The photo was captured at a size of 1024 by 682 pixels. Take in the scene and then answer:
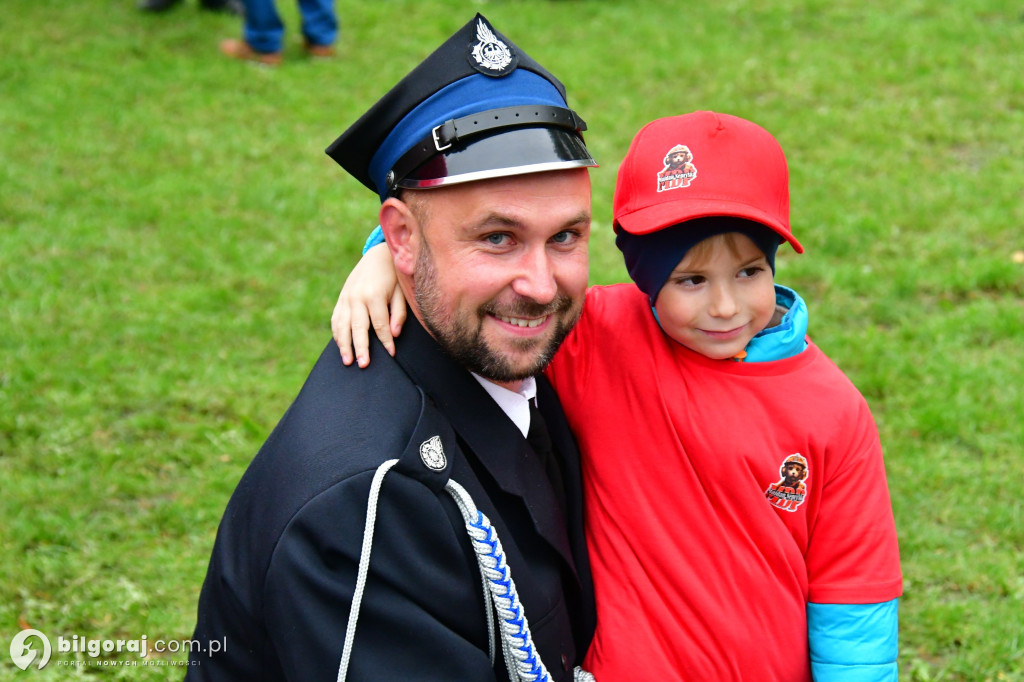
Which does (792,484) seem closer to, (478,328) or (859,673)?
(859,673)

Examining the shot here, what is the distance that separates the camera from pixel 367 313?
252 centimetres

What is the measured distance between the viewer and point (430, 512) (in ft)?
7.27

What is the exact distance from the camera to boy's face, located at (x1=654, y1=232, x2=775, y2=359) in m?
2.62

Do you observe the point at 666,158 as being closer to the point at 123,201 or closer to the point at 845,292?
the point at 845,292

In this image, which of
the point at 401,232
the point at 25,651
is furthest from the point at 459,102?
the point at 25,651

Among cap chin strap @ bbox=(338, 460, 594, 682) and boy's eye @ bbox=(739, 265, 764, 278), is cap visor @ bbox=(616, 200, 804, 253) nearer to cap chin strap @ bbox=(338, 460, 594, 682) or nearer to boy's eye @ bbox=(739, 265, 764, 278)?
boy's eye @ bbox=(739, 265, 764, 278)

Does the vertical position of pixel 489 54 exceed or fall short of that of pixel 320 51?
it falls short

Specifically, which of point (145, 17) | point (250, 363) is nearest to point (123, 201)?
point (250, 363)


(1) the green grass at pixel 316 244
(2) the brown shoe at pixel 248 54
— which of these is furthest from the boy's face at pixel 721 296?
(2) the brown shoe at pixel 248 54

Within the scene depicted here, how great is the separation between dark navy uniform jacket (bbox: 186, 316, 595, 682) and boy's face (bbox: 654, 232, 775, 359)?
543mm

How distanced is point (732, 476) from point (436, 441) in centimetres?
80

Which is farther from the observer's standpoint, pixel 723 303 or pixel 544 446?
pixel 544 446

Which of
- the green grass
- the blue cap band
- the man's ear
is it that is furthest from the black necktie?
the green grass

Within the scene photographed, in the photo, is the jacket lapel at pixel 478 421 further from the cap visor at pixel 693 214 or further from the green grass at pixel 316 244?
the green grass at pixel 316 244
